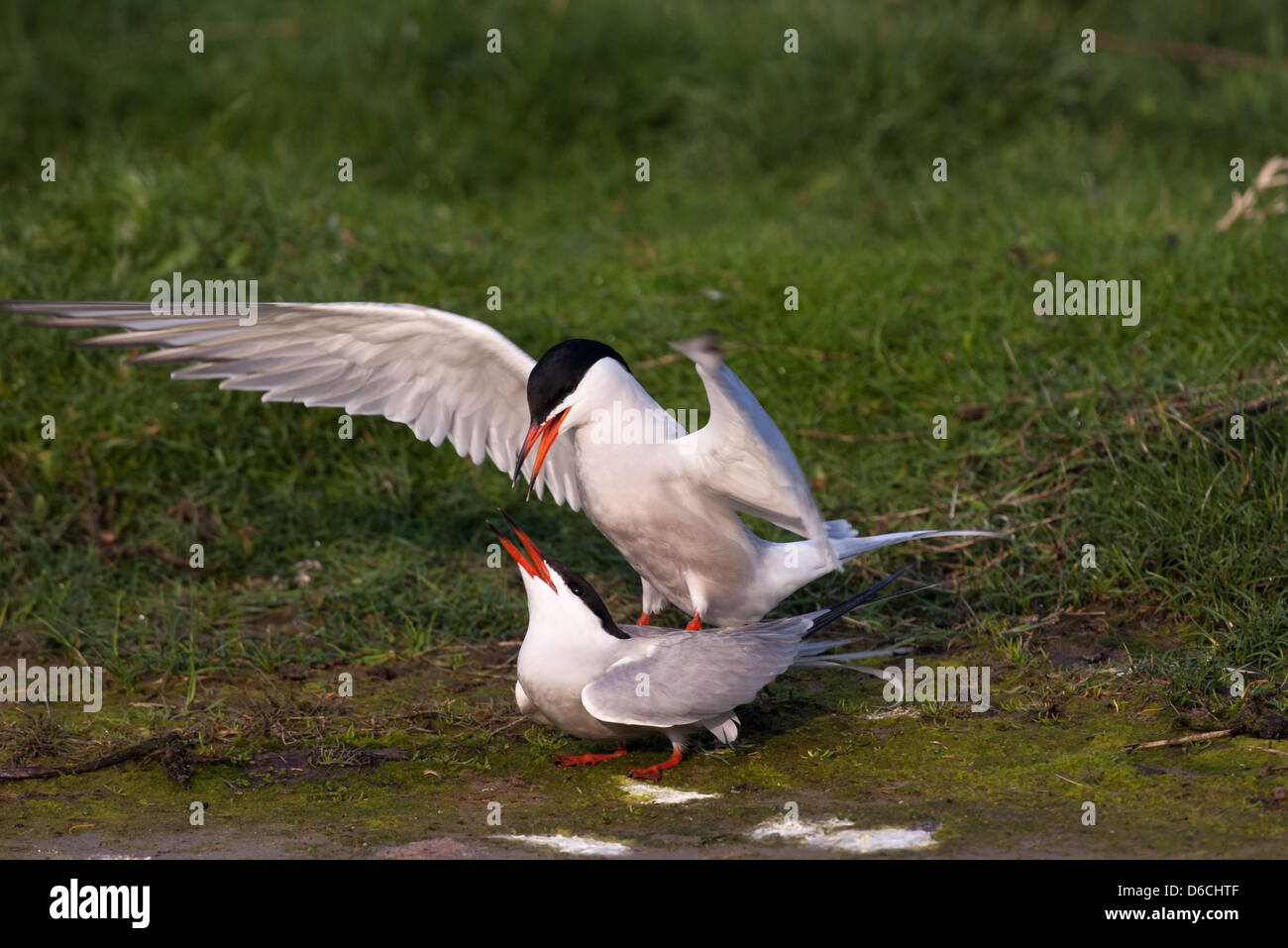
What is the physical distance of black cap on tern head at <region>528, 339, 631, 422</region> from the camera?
4.19 meters

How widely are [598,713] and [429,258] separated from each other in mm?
3392

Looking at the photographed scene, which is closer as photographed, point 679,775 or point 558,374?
point 679,775

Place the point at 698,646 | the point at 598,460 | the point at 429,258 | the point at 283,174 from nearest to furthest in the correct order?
the point at 698,646 < the point at 598,460 < the point at 429,258 < the point at 283,174

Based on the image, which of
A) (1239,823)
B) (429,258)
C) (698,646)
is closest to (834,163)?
(429,258)

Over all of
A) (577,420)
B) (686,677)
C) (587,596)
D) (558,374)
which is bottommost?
(686,677)

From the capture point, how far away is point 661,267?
682 cm

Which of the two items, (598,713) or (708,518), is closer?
(598,713)

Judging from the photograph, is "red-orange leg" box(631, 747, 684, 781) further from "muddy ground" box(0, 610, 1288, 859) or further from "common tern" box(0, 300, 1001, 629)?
"common tern" box(0, 300, 1001, 629)

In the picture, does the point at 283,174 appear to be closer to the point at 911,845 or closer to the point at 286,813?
the point at 286,813

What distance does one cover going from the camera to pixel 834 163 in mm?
8023

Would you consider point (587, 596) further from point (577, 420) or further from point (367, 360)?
point (367, 360)

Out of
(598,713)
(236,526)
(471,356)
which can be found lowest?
(598,713)

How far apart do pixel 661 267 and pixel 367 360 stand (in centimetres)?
230

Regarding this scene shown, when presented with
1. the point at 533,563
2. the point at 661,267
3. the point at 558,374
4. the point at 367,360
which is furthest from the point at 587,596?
the point at 661,267
